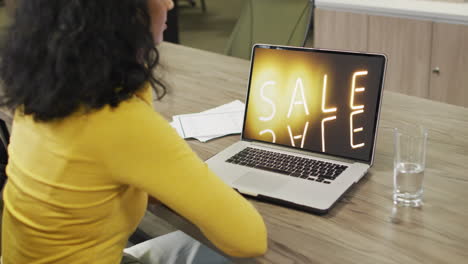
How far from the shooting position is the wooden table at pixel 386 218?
1.00 meters

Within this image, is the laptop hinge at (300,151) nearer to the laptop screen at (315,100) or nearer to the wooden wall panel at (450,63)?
the laptop screen at (315,100)

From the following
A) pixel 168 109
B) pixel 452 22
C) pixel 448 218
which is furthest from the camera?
pixel 452 22

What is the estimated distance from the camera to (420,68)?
10.0 ft

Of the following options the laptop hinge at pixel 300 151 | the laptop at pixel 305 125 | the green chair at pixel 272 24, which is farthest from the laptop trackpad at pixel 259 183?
the green chair at pixel 272 24

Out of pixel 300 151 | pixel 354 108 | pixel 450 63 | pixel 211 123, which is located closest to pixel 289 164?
pixel 300 151

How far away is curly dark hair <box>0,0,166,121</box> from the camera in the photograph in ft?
2.95

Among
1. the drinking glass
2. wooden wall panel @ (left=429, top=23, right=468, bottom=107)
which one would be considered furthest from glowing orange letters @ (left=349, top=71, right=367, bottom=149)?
wooden wall panel @ (left=429, top=23, right=468, bottom=107)

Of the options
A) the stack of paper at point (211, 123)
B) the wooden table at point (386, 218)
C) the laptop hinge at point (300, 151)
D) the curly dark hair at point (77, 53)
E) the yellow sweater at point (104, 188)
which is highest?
the curly dark hair at point (77, 53)

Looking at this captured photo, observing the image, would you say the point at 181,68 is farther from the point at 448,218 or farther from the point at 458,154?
the point at 448,218

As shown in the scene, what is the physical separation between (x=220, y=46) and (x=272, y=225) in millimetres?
4613

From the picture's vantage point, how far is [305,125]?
1.39 metres

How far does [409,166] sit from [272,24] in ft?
4.69

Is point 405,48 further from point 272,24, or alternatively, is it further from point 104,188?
point 104,188

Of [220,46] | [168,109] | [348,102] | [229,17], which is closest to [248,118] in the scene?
[348,102]
